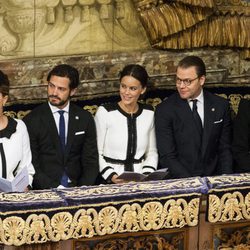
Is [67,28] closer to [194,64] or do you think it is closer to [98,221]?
[194,64]

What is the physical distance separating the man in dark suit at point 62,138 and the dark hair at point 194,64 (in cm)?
74

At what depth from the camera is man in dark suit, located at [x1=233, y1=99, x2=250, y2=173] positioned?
7.61 m

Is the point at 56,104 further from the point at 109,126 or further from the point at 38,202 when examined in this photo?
the point at 38,202

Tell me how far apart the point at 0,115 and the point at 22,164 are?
0.37 meters

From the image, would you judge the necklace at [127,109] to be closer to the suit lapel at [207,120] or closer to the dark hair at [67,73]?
the dark hair at [67,73]

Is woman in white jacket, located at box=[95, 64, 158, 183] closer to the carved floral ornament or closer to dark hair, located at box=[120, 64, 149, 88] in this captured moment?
dark hair, located at box=[120, 64, 149, 88]

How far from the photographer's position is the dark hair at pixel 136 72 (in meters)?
7.39

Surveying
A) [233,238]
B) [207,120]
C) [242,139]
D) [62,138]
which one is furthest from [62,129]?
[233,238]

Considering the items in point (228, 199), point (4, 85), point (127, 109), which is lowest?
point (228, 199)

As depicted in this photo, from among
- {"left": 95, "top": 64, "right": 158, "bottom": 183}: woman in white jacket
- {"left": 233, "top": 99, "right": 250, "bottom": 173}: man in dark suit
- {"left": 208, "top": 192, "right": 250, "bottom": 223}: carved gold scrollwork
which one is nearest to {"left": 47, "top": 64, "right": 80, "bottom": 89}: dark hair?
{"left": 95, "top": 64, "right": 158, "bottom": 183}: woman in white jacket

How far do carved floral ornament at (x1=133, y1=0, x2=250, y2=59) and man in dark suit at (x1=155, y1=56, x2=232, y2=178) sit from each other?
54 centimetres

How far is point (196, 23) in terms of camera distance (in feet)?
26.7

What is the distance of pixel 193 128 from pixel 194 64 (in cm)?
45

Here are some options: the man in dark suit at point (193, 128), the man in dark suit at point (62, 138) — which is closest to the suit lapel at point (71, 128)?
the man in dark suit at point (62, 138)
